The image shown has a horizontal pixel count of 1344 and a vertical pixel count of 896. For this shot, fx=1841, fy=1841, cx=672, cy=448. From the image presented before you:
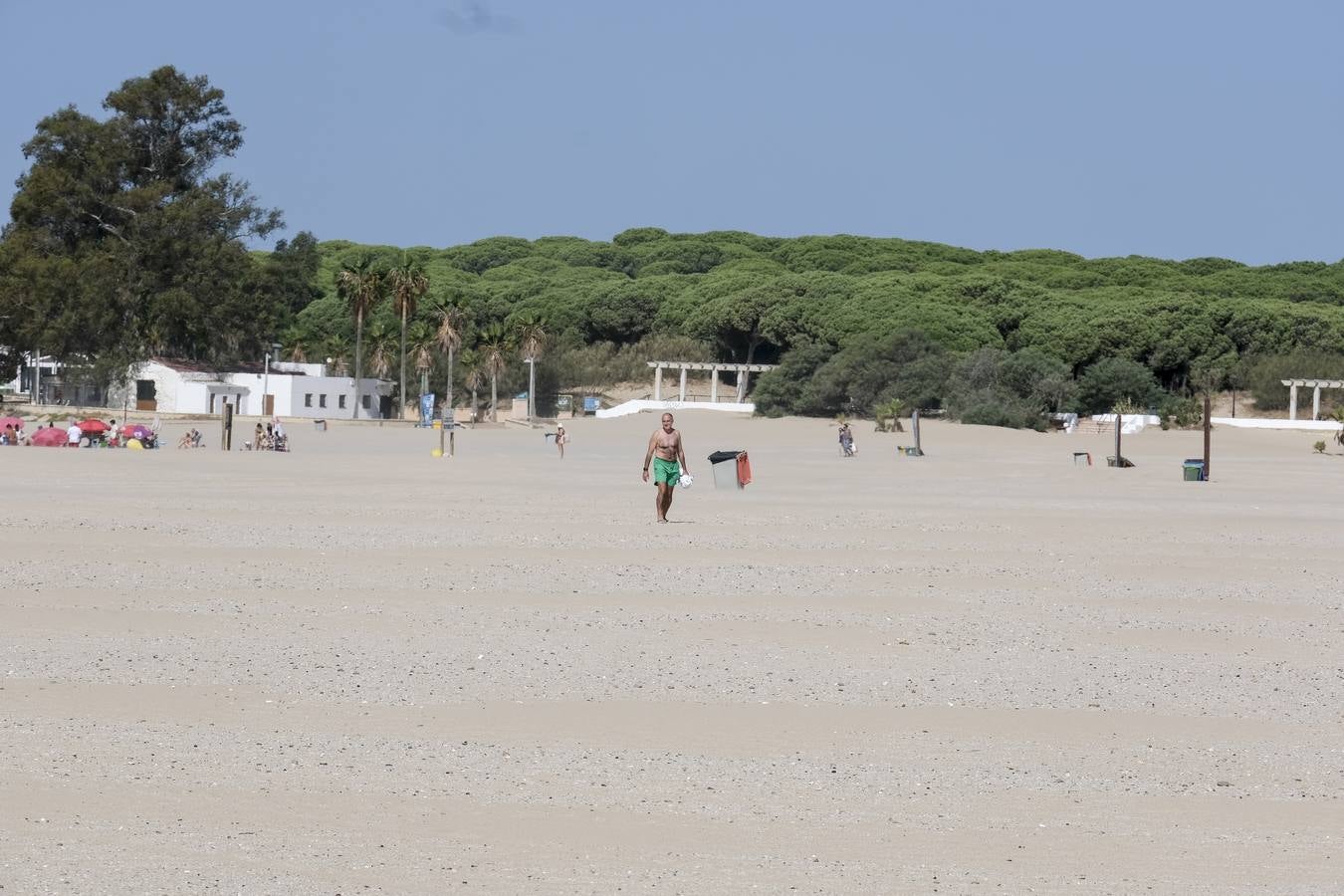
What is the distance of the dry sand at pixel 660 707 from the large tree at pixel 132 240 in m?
56.0

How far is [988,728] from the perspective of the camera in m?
8.58

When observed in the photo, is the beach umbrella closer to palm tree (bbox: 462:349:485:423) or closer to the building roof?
the building roof

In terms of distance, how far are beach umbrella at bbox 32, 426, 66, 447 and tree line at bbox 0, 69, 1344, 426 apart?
29990 mm

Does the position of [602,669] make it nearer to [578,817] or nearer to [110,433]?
[578,817]

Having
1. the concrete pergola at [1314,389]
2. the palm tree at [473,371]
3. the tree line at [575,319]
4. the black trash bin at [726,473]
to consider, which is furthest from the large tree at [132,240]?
the black trash bin at [726,473]

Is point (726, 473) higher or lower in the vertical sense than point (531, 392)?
lower

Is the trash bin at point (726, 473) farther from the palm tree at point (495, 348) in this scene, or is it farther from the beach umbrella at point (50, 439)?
the palm tree at point (495, 348)

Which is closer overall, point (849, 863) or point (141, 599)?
point (849, 863)

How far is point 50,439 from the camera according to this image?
42625mm

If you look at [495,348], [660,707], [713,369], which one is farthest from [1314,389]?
[660,707]

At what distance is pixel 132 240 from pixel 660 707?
7075cm

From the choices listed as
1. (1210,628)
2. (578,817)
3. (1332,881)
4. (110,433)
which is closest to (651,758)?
(578,817)

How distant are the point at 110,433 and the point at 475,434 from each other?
66.3 ft

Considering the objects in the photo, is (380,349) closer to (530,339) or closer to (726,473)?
(530,339)
